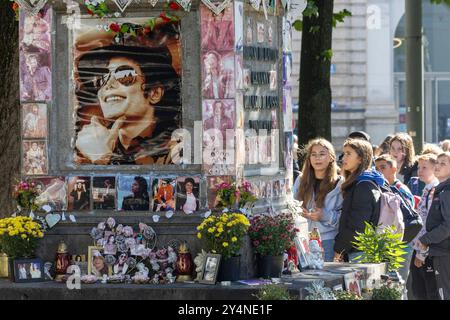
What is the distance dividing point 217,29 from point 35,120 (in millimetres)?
1648

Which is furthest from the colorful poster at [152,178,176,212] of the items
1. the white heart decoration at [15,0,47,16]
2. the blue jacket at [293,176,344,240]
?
the blue jacket at [293,176,344,240]

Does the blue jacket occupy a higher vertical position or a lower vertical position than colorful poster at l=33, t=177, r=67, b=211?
lower

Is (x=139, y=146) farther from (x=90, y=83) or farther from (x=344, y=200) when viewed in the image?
(x=344, y=200)

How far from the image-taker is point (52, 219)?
11.0m

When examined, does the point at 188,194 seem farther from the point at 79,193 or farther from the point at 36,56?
the point at 36,56

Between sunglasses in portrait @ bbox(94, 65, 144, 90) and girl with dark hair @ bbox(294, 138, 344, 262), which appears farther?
girl with dark hair @ bbox(294, 138, 344, 262)

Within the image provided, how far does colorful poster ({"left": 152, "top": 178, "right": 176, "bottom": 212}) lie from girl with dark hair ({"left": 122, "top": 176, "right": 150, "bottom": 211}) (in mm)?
72

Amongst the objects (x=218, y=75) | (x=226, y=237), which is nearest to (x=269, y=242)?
(x=226, y=237)

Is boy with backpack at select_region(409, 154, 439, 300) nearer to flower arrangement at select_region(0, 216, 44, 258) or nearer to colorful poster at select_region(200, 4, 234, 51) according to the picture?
colorful poster at select_region(200, 4, 234, 51)

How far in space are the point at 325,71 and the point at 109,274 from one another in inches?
295

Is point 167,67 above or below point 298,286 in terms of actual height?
above

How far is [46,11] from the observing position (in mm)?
11078

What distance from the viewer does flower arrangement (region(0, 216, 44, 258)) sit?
10.8m

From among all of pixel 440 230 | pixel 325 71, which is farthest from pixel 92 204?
pixel 325 71
